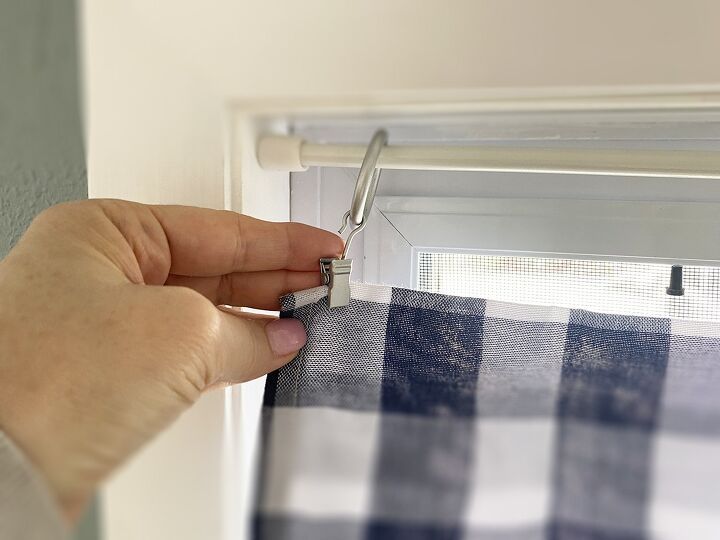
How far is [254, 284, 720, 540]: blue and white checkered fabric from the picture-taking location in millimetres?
330

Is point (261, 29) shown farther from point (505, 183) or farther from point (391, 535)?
point (391, 535)

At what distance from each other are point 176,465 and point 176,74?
1.06 feet

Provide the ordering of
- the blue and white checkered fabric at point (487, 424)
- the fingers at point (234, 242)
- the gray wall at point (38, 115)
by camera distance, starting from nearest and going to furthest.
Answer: the blue and white checkered fabric at point (487, 424) → the fingers at point (234, 242) → the gray wall at point (38, 115)

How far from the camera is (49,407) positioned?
0.35m

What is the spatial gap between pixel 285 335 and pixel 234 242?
0.26 ft

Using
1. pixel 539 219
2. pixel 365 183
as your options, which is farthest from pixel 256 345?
pixel 539 219

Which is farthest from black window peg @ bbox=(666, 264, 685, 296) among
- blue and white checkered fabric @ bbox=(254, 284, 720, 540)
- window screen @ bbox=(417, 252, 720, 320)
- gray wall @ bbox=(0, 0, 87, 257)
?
gray wall @ bbox=(0, 0, 87, 257)

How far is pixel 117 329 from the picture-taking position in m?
0.37

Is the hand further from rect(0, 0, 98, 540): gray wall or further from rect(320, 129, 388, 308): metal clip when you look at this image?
rect(0, 0, 98, 540): gray wall

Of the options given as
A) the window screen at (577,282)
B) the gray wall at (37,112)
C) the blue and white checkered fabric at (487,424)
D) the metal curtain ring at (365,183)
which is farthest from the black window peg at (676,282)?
the gray wall at (37,112)

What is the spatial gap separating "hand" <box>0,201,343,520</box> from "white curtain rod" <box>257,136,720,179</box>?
2.6 inches

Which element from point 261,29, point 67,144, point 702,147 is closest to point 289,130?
point 261,29

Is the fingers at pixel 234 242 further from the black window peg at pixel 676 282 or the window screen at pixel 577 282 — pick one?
the black window peg at pixel 676 282

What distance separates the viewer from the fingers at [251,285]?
1.54 feet
